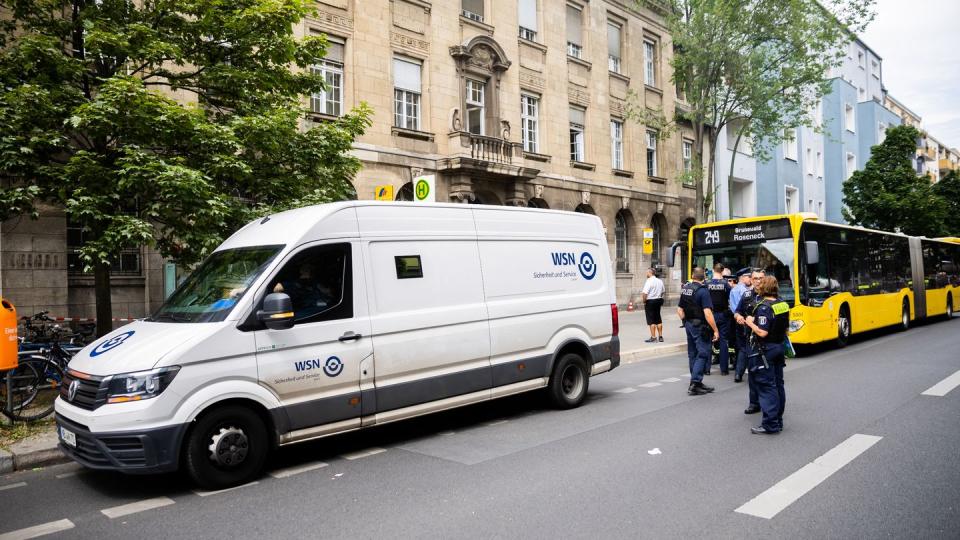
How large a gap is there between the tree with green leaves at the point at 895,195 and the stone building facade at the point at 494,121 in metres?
16.7

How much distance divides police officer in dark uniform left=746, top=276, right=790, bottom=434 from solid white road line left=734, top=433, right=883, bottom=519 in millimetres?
719

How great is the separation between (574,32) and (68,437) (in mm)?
23406

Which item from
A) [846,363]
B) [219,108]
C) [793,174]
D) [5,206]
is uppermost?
[793,174]

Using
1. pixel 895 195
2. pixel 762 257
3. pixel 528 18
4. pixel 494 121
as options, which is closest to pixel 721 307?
pixel 762 257

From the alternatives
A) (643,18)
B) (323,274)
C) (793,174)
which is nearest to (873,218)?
(793,174)

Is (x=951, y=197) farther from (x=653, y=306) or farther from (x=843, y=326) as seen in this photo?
(x=653, y=306)

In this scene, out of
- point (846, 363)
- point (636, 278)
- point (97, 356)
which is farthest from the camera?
point (636, 278)

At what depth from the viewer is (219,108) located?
969 cm

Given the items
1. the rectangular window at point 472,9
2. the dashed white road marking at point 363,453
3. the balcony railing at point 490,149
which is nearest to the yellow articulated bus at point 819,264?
the balcony railing at point 490,149

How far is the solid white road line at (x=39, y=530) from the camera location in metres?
4.52

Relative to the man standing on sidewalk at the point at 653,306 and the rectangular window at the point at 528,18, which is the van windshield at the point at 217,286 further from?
the rectangular window at the point at 528,18

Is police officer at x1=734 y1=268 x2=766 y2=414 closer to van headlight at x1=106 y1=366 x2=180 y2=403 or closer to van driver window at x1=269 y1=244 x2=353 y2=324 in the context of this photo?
van driver window at x1=269 y1=244 x2=353 y2=324

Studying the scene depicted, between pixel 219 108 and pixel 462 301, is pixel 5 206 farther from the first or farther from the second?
pixel 462 301

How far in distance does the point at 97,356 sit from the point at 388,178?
13.3 m
